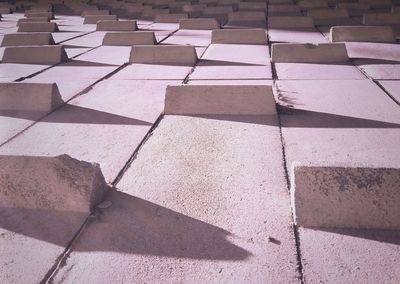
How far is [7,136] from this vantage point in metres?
2.48

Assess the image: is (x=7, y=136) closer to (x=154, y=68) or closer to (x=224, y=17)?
(x=154, y=68)

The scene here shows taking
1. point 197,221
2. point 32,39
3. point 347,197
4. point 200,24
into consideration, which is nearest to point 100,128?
point 197,221

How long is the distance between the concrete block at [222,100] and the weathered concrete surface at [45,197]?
117cm

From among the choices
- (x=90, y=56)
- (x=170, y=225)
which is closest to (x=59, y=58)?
(x=90, y=56)

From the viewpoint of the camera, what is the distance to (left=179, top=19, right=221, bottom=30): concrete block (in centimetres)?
709

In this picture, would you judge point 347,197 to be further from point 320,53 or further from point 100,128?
point 320,53

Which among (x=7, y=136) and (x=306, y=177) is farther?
(x=7, y=136)

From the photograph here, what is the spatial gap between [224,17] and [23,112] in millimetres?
6703

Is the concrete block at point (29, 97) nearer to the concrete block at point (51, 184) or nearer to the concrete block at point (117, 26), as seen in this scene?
the concrete block at point (51, 184)

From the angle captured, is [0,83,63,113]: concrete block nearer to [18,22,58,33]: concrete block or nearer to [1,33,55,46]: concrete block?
[1,33,55,46]: concrete block

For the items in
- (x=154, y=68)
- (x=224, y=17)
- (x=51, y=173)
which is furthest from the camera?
(x=224, y=17)

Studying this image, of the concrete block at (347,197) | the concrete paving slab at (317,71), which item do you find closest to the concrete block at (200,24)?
the concrete paving slab at (317,71)

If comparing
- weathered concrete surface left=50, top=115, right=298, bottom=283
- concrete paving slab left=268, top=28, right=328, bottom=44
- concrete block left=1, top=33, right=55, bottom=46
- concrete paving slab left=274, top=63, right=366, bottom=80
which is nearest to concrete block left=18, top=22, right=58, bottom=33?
concrete block left=1, top=33, right=55, bottom=46

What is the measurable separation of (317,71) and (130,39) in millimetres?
3074
